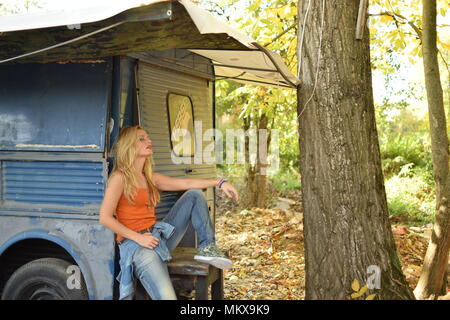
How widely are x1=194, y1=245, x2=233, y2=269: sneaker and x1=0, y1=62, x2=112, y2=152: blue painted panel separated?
1235mm

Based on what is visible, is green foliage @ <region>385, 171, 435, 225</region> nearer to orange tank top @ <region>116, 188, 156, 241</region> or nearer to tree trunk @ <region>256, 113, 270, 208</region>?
tree trunk @ <region>256, 113, 270, 208</region>

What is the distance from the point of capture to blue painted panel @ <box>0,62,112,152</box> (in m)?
4.49

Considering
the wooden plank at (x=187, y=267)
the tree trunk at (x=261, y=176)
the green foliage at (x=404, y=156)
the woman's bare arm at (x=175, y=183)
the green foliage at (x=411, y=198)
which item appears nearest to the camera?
the wooden plank at (x=187, y=267)

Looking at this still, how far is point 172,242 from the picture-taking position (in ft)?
Answer: 15.4

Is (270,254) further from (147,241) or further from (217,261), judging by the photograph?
(147,241)

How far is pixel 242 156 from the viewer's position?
42.0ft

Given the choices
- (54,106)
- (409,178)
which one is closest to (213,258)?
(54,106)

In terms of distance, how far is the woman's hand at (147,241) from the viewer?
4250mm

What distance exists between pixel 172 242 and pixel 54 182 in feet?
3.82

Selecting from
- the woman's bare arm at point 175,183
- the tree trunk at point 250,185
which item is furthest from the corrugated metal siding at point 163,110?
the tree trunk at point 250,185

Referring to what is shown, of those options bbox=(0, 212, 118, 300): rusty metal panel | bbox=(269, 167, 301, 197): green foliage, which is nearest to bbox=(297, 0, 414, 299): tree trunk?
bbox=(0, 212, 118, 300): rusty metal panel

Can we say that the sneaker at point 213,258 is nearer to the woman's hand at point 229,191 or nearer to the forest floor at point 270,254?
the woman's hand at point 229,191

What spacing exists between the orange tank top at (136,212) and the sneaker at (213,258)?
51cm

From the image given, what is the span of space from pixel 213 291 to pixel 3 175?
87.9 inches
